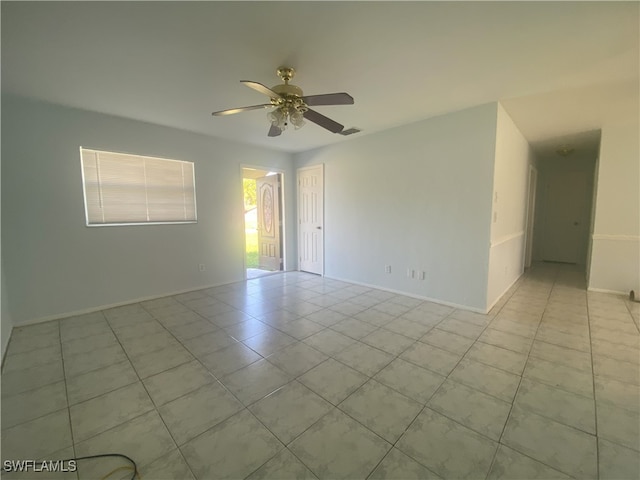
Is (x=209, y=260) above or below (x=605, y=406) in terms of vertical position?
above

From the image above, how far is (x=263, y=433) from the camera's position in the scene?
58.7 inches

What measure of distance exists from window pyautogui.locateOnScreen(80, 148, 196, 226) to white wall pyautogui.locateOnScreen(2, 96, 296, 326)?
107mm

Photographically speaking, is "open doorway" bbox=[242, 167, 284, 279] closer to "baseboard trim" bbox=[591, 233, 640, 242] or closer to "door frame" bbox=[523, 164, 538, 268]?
"door frame" bbox=[523, 164, 538, 268]

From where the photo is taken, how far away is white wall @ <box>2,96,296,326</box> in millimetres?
2793

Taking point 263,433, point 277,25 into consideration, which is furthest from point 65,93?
point 263,433

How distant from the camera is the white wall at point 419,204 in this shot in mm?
3139

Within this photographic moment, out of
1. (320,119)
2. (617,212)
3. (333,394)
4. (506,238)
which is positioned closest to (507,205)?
(506,238)

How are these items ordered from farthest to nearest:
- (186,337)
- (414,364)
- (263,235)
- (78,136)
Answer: (263,235), (78,136), (186,337), (414,364)

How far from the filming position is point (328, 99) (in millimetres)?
2014

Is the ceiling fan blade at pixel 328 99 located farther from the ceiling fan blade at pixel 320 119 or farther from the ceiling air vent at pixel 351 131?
the ceiling air vent at pixel 351 131

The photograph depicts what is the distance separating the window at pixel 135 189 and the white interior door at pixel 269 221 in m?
1.80

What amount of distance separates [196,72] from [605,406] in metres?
3.94

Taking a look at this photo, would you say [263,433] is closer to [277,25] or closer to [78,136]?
[277,25]

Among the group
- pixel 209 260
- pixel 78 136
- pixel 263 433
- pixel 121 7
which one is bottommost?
pixel 263 433
